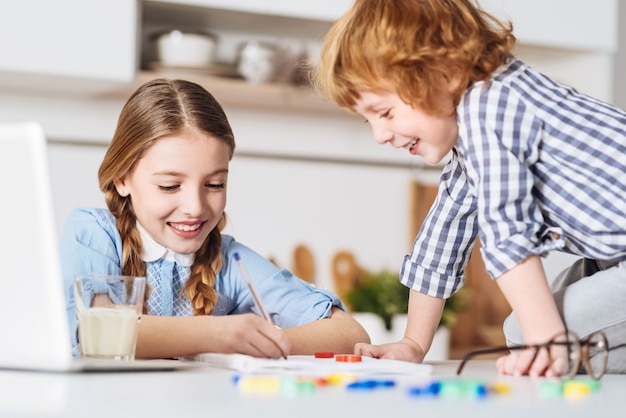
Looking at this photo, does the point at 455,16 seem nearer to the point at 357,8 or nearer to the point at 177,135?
the point at 357,8

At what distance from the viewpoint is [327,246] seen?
2.91m

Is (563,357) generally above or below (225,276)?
above

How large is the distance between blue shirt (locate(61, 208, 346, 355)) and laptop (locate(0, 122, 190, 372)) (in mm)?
519

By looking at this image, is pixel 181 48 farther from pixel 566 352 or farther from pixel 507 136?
pixel 566 352

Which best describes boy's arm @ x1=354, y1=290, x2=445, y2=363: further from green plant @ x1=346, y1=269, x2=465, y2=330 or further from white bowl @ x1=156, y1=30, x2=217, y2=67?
white bowl @ x1=156, y1=30, x2=217, y2=67

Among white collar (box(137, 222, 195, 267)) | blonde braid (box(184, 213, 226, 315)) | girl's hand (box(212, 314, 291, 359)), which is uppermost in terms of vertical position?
girl's hand (box(212, 314, 291, 359))

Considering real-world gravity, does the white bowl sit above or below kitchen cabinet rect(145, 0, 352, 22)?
below

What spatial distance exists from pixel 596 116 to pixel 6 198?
2.37 ft

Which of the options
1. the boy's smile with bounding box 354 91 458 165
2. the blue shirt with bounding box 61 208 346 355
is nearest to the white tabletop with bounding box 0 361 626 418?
the boy's smile with bounding box 354 91 458 165

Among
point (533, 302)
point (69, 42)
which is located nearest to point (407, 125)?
point (533, 302)

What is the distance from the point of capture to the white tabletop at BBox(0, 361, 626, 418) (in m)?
0.63

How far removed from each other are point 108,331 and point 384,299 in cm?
170

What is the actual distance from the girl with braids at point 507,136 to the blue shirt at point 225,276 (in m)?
0.41

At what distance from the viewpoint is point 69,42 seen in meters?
2.40
